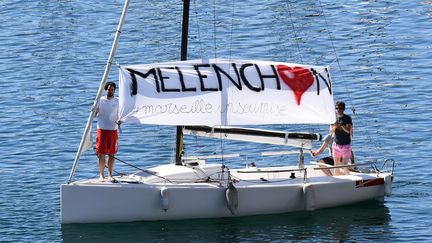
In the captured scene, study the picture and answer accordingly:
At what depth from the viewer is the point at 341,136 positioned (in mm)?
35219

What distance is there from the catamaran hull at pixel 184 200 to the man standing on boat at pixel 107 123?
716 mm

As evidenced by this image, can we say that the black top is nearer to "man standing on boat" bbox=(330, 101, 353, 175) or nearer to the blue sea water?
"man standing on boat" bbox=(330, 101, 353, 175)

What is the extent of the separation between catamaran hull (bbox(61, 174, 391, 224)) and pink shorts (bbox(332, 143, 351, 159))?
0.85 meters

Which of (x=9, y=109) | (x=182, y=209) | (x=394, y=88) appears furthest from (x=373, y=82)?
(x=182, y=209)

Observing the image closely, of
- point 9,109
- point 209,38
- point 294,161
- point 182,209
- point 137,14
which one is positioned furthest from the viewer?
point 137,14

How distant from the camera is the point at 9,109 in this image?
46406 millimetres

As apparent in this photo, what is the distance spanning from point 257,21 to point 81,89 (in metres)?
10.8

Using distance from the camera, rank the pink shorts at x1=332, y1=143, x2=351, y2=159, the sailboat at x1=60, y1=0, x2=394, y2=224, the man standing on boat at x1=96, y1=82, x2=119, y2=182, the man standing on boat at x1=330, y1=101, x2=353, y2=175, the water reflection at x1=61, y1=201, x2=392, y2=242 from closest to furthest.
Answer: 1. the water reflection at x1=61, y1=201, x2=392, y2=242
2. the sailboat at x1=60, y1=0, x2=394, y2=224
3. the man standing on boat at x1=96, y1=82, x2=119, y2=182
4. the man standing on boat at x1=330, y1=101, x2=353, y2=175
5. the pink shorts at x1=332, y1=143, x2=351, y2=159

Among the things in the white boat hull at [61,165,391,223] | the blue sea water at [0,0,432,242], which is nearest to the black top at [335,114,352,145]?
the white boat hull at [61,165,391,223]

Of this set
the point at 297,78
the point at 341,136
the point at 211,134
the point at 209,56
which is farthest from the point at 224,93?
the point at 209,56

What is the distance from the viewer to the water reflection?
33.0 m

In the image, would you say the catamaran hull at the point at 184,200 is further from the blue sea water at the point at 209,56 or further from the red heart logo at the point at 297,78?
the red heart logo at the point at 297,78

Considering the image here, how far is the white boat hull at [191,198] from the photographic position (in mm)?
33281

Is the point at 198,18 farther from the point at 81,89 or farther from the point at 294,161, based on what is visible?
the point at 294,161
